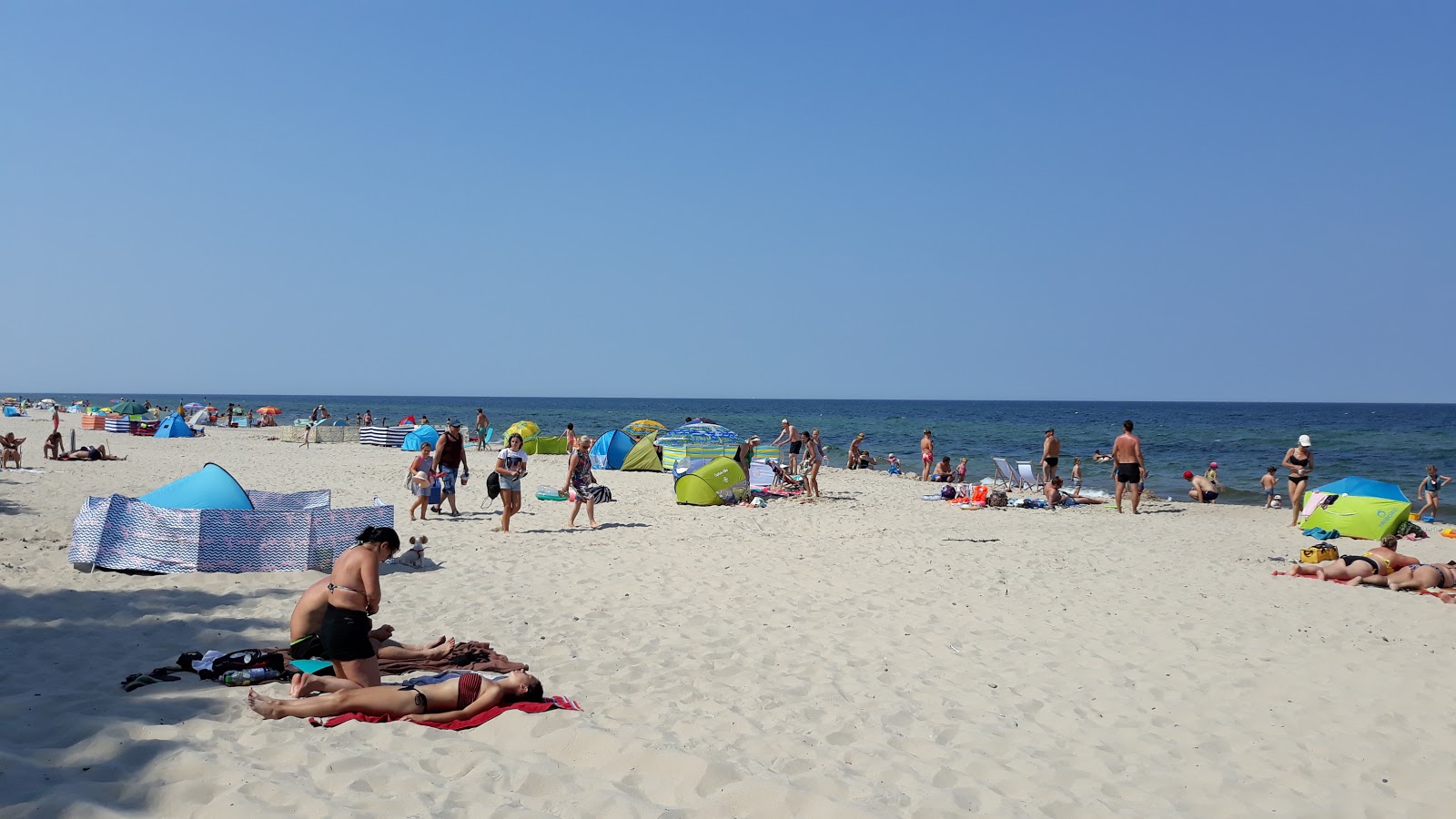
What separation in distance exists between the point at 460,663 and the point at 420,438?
80.8 ft

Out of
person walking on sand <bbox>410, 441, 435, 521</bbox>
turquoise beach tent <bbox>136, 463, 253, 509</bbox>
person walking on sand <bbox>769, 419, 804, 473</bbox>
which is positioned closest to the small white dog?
turquoise beach tent <bbox>136, 463, 253, 509</bbox>

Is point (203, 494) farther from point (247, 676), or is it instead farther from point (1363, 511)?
point (1363, 511)

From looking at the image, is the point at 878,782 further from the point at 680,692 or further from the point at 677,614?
the point at 677,614

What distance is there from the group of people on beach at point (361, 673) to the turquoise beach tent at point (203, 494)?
15.6 feet

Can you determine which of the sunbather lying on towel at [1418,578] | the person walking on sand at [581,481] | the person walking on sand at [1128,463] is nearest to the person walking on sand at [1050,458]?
the person walking on sand at [1128,463]

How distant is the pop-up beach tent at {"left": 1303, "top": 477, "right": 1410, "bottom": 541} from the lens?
12719mm

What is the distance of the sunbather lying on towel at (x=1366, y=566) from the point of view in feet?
30.1

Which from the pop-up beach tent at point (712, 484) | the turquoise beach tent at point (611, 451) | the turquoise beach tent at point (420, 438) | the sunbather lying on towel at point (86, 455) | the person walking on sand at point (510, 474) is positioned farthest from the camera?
the turquoise beach tent at point (420, 438)

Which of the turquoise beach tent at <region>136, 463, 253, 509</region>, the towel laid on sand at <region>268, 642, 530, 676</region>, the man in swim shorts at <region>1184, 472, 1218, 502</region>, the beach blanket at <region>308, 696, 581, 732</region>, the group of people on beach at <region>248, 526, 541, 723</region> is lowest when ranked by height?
the man in swim shorts at <region>1184, 472, 1218, 502</region>

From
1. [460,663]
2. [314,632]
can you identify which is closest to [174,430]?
[314,632]

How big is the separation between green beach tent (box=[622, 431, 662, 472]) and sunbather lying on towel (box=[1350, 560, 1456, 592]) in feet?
55.5

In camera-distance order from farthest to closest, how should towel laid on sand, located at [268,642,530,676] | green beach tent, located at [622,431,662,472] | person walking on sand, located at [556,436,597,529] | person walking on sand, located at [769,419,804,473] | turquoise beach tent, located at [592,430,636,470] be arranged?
turquoise beach tent, located at [592,430,636,470]
green beach tent, located at [622,431,662,472]
person walking on sand, located at [769,419,804,473]
person walking on sand, located at [556,436,597,529]
towel laid on sand, located at [268,642,530,676]

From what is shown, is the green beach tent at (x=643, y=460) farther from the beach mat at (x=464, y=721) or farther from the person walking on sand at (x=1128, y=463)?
the beach mat at (x=464, y=721)

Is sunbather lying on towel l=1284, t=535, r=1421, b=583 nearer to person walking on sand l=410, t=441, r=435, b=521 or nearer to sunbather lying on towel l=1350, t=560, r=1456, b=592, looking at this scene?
sunbather lying on towel l=1350, t=560, r=1456, b=592
